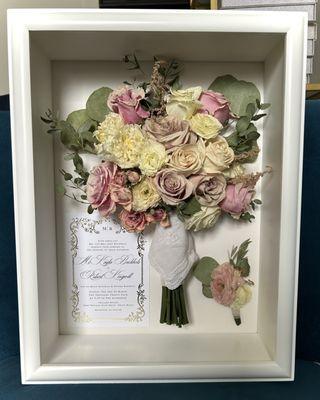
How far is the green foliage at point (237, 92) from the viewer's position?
929mm

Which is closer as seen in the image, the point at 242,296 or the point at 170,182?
the point at 170,182

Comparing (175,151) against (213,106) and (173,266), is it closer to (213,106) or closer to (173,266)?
(213,106)

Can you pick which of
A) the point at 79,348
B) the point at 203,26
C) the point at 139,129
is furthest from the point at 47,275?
the point at 203,26

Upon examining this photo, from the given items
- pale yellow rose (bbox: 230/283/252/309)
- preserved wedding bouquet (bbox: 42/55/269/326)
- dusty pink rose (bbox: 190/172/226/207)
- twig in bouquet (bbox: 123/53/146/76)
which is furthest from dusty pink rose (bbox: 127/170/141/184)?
pale yellow rose (bbox: 230/283/252/309)

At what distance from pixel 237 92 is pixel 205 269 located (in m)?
0.38

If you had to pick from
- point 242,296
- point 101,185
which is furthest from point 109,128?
point 242,296

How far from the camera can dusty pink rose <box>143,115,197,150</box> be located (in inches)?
33.3

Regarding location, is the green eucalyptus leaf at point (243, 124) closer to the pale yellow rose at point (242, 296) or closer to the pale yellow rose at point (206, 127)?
the pale yellow rose at point (206, 127)

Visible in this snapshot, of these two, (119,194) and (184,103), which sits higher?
(184,103)

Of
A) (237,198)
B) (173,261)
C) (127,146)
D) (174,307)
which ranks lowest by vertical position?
(174,307)

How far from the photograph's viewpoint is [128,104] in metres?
0.86

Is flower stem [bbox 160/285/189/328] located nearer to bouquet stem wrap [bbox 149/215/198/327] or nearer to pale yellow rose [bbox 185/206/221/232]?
bouquet stem wrap [bbox 149/215/198/327]

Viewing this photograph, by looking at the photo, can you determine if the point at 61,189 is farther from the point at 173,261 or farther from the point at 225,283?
the point at 225,283

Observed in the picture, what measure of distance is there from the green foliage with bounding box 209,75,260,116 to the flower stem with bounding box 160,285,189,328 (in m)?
0.40
